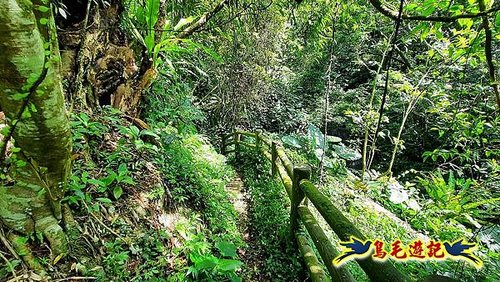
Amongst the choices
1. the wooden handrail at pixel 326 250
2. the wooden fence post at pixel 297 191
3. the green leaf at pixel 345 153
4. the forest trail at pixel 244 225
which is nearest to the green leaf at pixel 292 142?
the green leaf at pixel 345 153

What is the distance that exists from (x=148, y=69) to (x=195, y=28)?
1002 mm

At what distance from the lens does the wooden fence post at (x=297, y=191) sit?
271cm

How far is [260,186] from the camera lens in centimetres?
492

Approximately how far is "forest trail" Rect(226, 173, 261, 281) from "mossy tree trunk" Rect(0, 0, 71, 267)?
1.72 metres

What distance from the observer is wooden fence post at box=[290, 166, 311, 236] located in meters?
2.71

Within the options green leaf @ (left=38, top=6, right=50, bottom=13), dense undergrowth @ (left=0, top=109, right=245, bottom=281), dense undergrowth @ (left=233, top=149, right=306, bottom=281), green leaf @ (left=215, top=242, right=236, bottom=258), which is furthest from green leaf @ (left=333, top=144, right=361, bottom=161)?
green leaf @ (left=38, top=6, right=50, bottom=13)

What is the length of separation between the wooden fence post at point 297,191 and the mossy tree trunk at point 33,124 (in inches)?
72.2

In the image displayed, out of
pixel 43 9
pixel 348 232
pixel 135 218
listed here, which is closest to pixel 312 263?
pixel 348 232

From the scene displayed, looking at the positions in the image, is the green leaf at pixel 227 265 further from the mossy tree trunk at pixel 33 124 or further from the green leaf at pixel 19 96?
the green leaf at pixel 19 96

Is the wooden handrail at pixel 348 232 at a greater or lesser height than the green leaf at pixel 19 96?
lesser

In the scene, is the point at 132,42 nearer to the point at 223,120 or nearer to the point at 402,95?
the point at 223,120

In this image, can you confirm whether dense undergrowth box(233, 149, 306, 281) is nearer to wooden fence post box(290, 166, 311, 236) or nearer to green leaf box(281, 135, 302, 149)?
wooden fence post box(290, 166, 311, 236)

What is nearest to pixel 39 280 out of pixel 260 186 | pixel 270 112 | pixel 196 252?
pixel 196 252

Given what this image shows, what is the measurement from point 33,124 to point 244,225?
2801 millimetres
